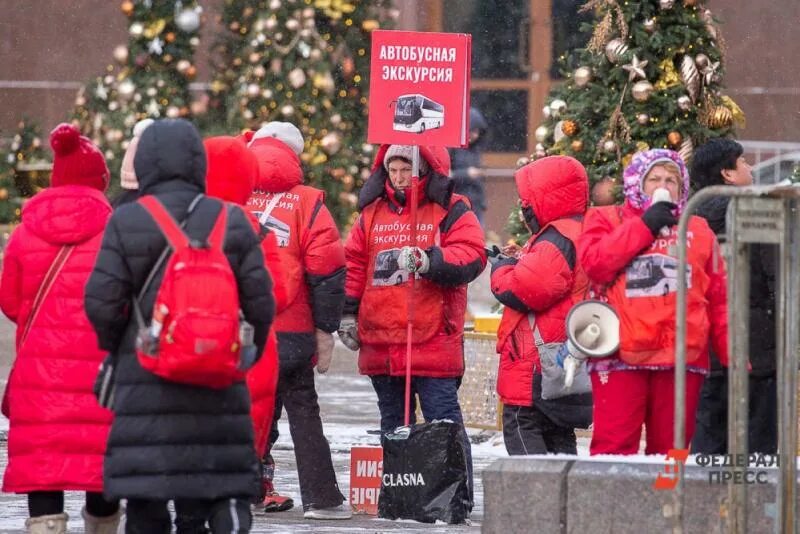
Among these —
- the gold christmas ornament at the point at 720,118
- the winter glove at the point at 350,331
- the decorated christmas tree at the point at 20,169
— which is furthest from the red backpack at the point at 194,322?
the decorated christmas tree at the point at 20,169

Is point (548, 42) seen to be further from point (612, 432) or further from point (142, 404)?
point (142, 404)

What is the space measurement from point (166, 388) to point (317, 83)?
39.1 feet

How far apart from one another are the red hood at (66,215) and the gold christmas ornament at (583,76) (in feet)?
17.5

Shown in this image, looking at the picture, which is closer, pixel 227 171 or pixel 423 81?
pixel 227 171

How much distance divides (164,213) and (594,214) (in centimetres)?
203

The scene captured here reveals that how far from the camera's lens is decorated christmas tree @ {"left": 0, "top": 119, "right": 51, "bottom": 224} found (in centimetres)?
1858

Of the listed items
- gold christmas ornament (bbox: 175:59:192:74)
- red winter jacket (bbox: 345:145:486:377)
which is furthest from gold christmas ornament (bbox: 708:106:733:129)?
gold christmas ornament (bbox: 175:59:192:74)

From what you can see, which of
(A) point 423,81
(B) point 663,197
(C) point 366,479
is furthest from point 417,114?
(B) point 663,197

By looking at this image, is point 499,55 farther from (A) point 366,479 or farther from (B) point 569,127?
(A) point 366,479

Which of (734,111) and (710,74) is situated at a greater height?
(710,74)

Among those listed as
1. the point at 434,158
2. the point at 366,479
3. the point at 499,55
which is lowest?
the point at 366,479

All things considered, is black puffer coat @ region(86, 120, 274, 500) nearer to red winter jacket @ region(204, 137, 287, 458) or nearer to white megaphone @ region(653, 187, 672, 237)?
red winter jacket @ region(204, 137, 287, 458)

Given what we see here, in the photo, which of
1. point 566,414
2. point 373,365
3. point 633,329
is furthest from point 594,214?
point 373,365

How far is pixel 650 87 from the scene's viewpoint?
11.5 meters
